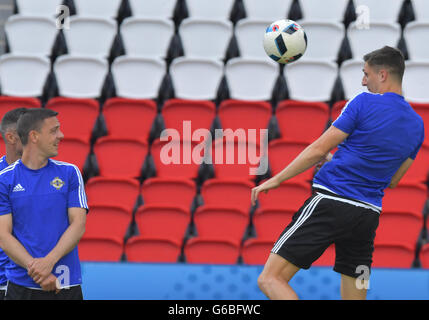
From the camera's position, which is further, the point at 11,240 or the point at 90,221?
the point at 90,221

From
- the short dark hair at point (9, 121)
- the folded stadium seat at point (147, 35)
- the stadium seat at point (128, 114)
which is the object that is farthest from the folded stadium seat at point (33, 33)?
the short dark hair at point (9, 121)

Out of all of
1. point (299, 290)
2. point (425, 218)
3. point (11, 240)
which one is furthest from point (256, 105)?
point (11, 240)

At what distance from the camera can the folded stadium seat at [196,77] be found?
24.4 feet

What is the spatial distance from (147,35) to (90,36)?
56cm

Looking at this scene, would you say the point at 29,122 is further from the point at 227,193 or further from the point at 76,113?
the point at 76,113

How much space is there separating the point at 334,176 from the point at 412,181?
8.89 ft

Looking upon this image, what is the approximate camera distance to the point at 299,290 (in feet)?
17.7

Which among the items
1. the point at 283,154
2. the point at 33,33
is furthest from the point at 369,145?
the point at 33,33

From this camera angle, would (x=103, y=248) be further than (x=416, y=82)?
No

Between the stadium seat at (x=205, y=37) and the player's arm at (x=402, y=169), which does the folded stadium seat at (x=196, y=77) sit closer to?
the stadium seat at (x=205, y=37)

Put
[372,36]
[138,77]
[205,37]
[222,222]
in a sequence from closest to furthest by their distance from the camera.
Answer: [222,222] < [138,77] < [372,36] < [205,37]

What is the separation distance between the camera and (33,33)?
7.94 metres

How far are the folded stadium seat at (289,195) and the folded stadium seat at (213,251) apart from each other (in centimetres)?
48
